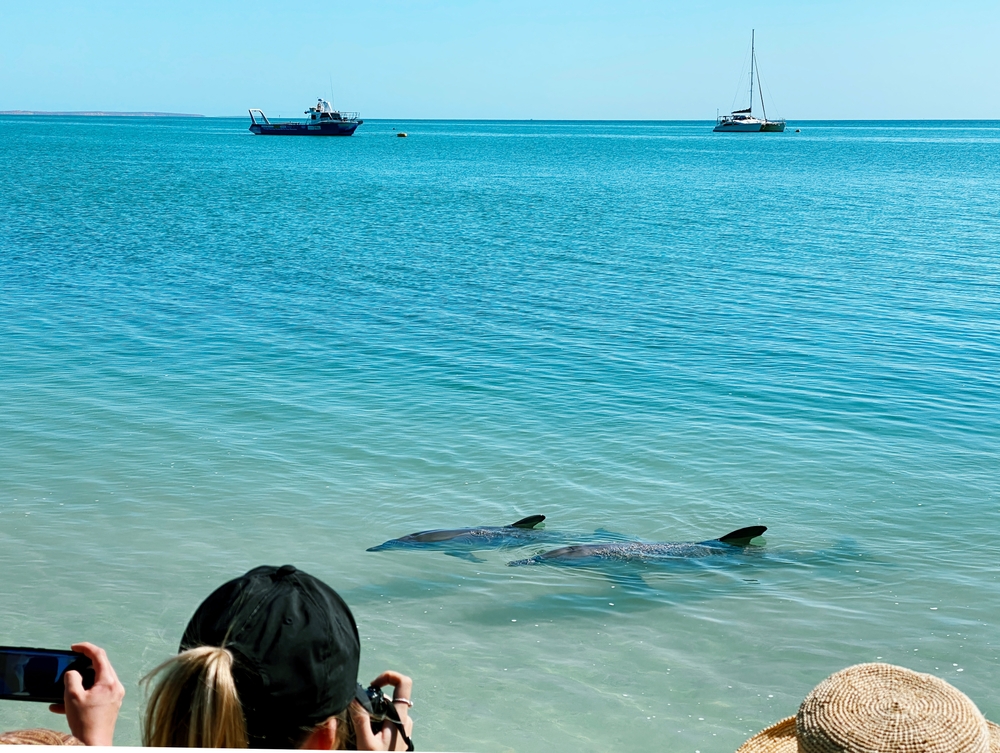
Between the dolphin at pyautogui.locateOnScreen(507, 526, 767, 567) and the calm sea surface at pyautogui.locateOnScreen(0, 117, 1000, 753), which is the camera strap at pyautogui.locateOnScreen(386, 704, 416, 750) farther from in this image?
the dolphin at pyautogui.locateOnScreen(507, 526, 767, 567)

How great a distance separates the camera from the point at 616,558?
28.7ft

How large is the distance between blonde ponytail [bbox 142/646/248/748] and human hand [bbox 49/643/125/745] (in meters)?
0.37

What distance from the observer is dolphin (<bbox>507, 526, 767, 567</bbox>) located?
8719mm

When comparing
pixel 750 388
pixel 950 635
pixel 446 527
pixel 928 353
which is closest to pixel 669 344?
pixel 750 388

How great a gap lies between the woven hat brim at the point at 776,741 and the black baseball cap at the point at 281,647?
2.63 meters

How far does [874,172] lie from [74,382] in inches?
2679

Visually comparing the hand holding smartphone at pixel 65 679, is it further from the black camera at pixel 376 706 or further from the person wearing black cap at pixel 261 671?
the black camera at pixel 376 706

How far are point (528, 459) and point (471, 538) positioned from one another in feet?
8.68

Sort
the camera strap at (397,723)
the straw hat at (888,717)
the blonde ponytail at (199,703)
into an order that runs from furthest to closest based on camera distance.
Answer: the straw hat at (888,717)
the camera strap at (397,723)
the blonde ponytail at (199,703)

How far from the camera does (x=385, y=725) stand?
8.50 feet

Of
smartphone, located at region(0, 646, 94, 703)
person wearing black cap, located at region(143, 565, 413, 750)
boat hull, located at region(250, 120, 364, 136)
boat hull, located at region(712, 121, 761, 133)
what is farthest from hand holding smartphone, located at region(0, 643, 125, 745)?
boat hull, located at region(712, 121, 761, 133)

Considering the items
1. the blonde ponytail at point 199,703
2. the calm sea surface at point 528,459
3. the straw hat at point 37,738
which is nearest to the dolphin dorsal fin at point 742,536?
the calm sea surface at point 528,459

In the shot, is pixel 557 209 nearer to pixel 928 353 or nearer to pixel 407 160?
pixel 928 353

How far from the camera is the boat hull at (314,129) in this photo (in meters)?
139
